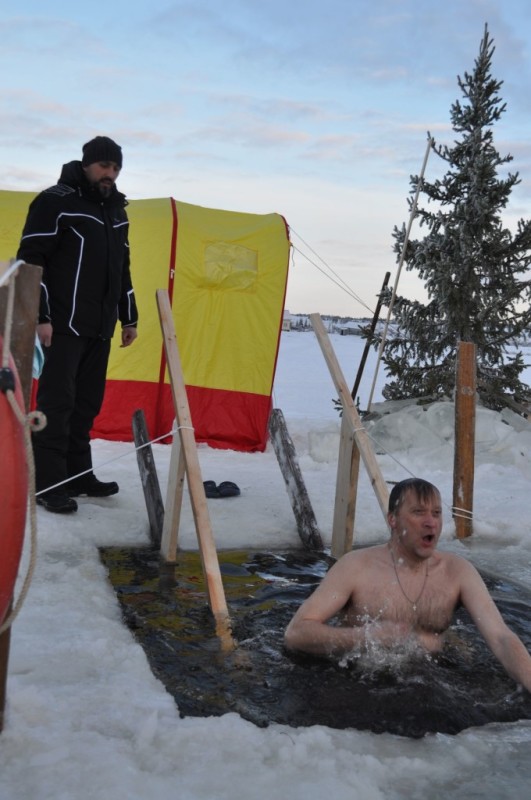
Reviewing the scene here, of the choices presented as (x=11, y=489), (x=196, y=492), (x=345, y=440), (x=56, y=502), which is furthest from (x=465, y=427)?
(x=11, y=489)

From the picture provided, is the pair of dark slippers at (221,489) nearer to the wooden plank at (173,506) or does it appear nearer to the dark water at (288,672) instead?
the wooden plank at (173,506)

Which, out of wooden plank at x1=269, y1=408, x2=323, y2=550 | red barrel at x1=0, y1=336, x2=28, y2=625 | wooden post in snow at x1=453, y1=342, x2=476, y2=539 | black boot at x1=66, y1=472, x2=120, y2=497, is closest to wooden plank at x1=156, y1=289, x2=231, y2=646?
wooden plank at x1=269, y1=408, x2=323, y2=550

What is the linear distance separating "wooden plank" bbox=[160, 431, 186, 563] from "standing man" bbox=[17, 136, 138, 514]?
630 millimetres

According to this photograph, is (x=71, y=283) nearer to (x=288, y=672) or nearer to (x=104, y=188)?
(x=104, y=188)

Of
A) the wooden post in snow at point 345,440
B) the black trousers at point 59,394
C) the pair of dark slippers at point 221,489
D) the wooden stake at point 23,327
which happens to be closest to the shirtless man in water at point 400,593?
the wooden post in snow at point 345,440

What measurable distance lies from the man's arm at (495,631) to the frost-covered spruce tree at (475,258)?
6.39 metres

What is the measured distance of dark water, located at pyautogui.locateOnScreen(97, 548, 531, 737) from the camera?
116 inches

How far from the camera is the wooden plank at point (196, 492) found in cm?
386

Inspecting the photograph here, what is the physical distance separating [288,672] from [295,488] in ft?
Result: 7.99

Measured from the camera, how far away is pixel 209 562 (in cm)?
397

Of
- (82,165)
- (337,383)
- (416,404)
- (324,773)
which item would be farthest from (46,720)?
(416,404)

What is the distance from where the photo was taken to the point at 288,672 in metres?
3.36

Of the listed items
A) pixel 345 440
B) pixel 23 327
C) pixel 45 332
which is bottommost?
pixel 345 440

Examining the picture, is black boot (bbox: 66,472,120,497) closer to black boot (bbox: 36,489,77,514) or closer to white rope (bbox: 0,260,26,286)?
black boot (bbox: 36,489,77,514)
